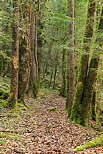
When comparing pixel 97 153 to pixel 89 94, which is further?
pixel 89 94

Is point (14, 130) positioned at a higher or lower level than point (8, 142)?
lower

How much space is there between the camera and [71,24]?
1154 centimetres

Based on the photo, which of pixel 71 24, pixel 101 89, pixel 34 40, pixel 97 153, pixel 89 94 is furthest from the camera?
pixel 34 40

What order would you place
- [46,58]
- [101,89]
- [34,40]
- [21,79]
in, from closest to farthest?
[21,79] → [101,89] → [34,40] → [46,58]

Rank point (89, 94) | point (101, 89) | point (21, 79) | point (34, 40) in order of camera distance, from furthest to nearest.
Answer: point (34, 40) → point (101, 89) → point (21, 79) → point (89, 94)

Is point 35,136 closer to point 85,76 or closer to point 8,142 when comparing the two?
point 8,142

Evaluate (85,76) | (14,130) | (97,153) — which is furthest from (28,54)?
(97,153)

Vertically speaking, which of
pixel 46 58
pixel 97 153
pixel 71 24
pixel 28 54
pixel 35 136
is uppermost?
pixel 71 24

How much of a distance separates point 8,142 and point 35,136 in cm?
155

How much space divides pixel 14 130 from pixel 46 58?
26.1 meters

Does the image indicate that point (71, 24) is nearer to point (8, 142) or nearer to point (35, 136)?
point (35, 136)

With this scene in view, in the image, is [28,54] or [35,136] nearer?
[35,136]

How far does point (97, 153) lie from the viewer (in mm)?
4777

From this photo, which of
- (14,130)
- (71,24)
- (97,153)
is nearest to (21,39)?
(71,24)
